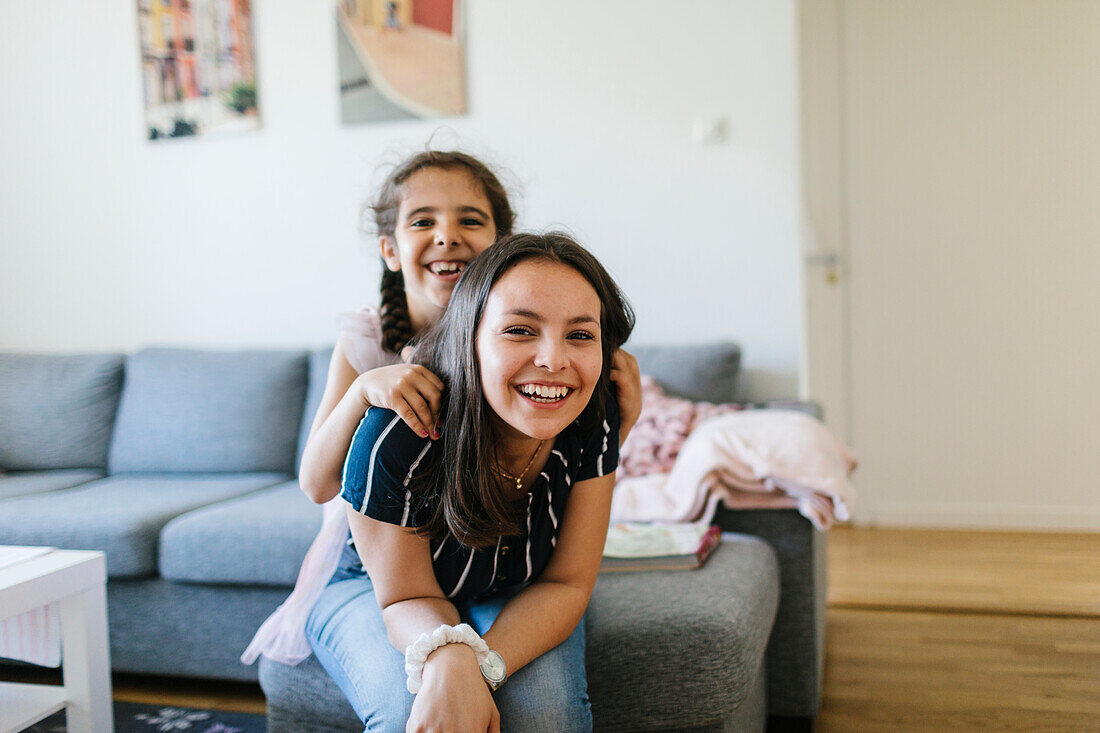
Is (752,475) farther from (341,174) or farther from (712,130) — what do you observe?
(341,174)

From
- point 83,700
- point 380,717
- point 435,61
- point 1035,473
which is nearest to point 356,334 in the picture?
point 380,717

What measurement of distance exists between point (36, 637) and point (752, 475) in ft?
4.26

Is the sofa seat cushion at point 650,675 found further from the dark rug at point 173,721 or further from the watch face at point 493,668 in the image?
the dark rug at point 173,721

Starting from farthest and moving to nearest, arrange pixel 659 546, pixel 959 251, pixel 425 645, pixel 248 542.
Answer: pixel 959 251, pixel 248 542, pixel 659 546, pixel 425 645

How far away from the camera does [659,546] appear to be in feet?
5.30

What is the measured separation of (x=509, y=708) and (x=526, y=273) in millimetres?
512

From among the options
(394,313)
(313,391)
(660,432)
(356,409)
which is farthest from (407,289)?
(313,391)

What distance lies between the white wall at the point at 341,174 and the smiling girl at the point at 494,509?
4.47ft

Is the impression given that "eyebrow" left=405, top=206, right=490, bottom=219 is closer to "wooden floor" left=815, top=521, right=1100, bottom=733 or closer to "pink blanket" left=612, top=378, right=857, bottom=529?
"pink blanket" left=612, top=378, right=857, bottom=529

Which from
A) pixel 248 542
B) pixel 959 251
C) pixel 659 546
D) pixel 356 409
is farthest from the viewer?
pixel 959 251

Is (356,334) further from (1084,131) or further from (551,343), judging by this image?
(1084,131)

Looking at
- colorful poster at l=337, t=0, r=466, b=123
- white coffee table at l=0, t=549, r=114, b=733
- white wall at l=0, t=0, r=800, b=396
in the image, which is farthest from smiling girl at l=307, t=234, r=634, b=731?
colorful poster at l=337, t=0, r=466, b=123

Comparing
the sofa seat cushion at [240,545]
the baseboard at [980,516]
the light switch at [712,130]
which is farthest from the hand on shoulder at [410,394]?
the baseboard at [980,516]

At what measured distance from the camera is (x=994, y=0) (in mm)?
3031
